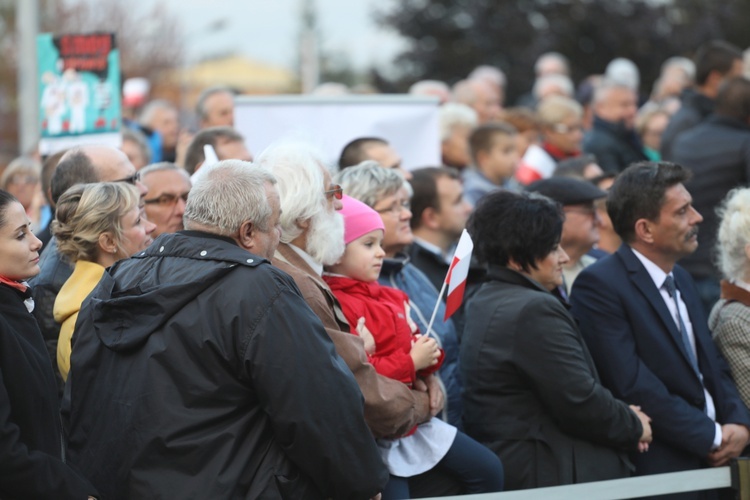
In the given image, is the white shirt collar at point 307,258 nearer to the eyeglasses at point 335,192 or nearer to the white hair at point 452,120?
the eyeglasses at point 335,192

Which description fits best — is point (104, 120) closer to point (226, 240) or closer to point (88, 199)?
point (88, 199)

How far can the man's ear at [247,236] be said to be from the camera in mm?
3898

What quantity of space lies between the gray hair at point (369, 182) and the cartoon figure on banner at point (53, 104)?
290cm

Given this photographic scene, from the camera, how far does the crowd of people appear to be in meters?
3.68

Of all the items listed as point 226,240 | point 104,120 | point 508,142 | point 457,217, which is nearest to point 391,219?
point 457,217

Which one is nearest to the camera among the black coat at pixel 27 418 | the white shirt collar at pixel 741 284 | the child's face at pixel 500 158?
the black coat at pixel 27 418

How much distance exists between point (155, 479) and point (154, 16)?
132 feet

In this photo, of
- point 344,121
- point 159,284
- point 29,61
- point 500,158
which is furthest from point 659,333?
point 29,61

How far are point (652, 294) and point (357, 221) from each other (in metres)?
1.51

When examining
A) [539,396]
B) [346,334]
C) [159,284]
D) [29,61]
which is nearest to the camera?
[159,284]

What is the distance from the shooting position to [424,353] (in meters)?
4.66

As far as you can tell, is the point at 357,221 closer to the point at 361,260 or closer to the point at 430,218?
the point at 361,260

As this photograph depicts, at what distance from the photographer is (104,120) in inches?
304

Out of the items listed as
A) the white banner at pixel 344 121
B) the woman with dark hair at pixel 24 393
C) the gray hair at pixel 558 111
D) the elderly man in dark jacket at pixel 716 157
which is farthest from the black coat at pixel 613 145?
the woman with dark hair at pixel 24 393
